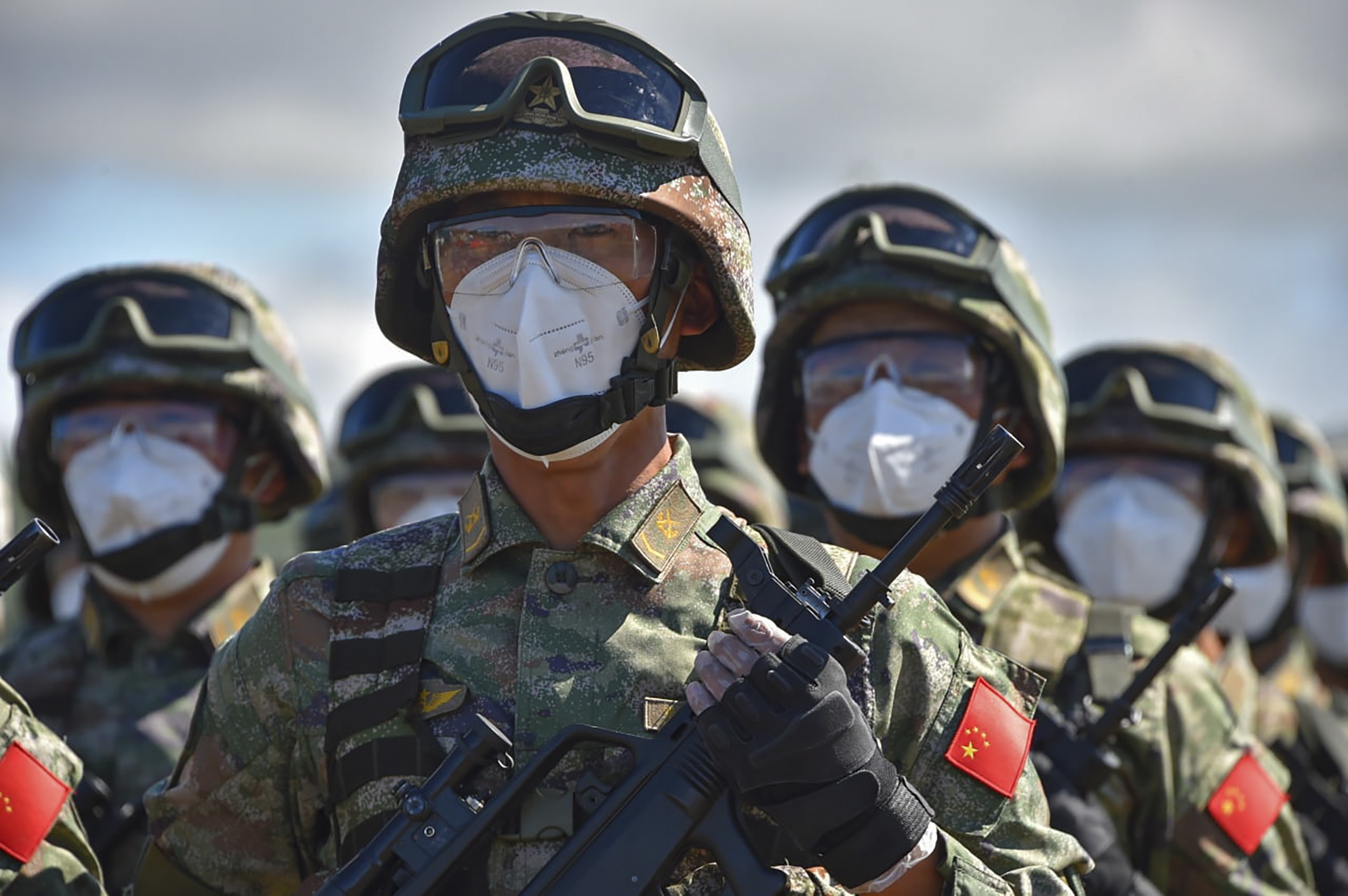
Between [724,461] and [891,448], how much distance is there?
19.7 ft

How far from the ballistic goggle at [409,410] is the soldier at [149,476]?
2796mm

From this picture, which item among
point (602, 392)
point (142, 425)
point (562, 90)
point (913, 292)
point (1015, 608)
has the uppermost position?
point (562, 90)

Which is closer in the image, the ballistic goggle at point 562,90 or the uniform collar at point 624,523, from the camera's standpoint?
the uniform collar at point 624,523

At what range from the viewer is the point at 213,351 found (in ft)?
23.7

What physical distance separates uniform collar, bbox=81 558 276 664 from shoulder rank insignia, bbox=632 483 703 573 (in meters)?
3.12

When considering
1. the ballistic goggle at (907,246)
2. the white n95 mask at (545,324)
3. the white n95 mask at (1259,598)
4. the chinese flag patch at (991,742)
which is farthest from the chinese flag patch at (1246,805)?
the white n95 mask at (1259,598)

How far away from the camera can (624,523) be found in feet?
13.6

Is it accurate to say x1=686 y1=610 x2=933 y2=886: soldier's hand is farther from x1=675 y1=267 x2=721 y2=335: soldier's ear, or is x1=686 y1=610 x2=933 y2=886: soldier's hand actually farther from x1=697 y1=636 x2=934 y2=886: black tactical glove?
x1=675 y1=267 x2=721 y2=335: soldier's ear

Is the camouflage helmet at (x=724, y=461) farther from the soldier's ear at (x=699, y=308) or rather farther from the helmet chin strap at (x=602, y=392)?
the helmet chin strap at (x=602, y=392)

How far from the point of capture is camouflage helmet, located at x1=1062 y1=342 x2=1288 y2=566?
837 centimetres

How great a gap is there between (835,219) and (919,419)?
1.04 metres

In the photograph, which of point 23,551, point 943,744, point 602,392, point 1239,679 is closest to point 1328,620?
point 1239,679

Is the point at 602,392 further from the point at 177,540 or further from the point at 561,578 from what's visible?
the point at 177,540

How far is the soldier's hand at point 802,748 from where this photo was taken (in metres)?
3.54
